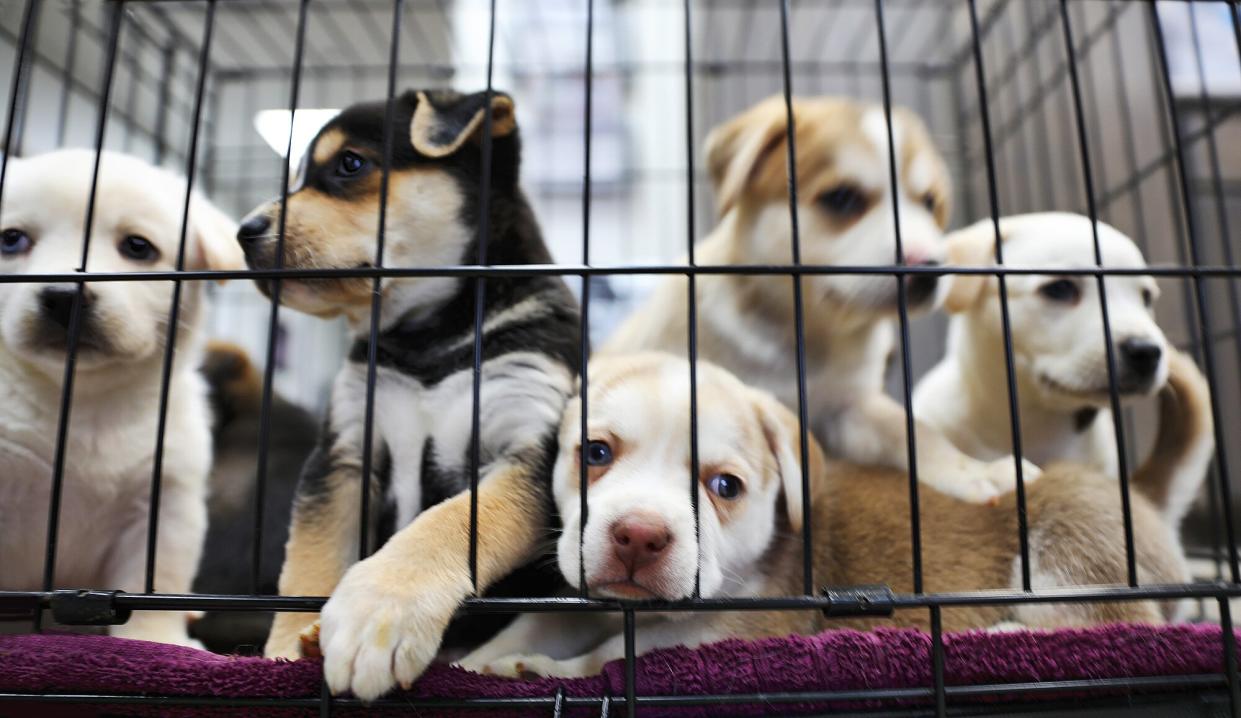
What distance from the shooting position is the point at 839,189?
5.15 feet

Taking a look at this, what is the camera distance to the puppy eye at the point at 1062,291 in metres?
1.53

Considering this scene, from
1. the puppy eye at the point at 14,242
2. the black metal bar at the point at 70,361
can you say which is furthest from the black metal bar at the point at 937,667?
the puppy eye at the point at 14,242

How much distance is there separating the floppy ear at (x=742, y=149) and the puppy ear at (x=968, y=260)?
39 cm

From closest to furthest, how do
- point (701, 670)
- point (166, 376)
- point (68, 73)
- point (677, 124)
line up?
point (701, 670) → point (166, 376) → point (68, 73) → point (677, 124)

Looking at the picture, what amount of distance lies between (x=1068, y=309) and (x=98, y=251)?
1692mm

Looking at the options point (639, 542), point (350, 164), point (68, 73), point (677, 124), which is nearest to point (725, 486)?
point (639, 542)

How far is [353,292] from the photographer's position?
1185 millimetres

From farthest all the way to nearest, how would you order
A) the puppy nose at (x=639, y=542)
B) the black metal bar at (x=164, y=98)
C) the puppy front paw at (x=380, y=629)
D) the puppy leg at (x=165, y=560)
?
the black metal bar at (x=164, y=98) → the puppy leg at (x=165, y=560) → the puppy nose at (x=639, y=542) → the puppy front paw at (x=380, y=629)

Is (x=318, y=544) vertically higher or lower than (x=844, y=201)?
lower

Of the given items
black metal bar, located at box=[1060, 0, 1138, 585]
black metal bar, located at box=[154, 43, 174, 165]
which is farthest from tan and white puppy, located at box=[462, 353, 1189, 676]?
black metal bar, located at box=[154, 43, 174, 165]

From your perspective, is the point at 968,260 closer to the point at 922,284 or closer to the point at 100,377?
the point at 922,284

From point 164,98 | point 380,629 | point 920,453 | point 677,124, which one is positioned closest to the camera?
point 380,629

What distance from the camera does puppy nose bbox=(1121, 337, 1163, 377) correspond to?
4.46 feet

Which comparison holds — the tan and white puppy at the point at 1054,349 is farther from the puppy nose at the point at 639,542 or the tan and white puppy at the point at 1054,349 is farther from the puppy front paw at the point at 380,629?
the puppy front paw at the point at 380,629
